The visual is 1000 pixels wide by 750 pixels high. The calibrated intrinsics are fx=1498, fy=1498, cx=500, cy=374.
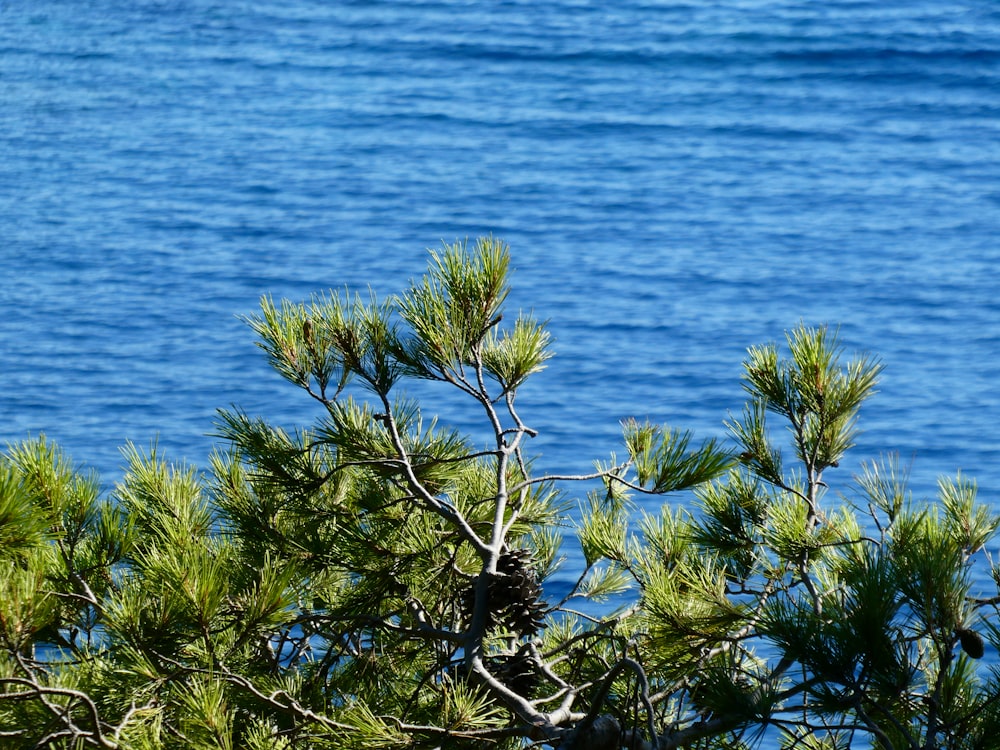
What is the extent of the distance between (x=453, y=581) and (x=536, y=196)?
18.8 ft

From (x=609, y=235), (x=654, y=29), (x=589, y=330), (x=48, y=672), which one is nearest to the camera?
(x=48, y=672)

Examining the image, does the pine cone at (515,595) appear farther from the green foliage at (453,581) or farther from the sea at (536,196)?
the sea at (536,196)

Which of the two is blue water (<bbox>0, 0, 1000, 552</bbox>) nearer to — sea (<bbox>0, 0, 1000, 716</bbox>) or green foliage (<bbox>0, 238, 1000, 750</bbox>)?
sea (<bbox>0, 0, 1000, 716</bbox>)

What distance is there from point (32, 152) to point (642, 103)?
3.24 m

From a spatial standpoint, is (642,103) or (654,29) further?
(654,29)

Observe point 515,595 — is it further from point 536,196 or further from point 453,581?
point 536,196

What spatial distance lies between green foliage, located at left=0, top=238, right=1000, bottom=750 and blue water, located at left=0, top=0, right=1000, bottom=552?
10.1ft

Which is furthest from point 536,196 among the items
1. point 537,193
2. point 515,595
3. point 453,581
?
point 515,595

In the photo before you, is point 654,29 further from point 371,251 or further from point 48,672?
point 48,672

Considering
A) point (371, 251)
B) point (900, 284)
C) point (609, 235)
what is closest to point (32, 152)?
point (371, 251)

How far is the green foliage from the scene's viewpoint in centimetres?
101

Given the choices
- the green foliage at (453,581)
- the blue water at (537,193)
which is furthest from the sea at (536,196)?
the green foliage at (453,581)

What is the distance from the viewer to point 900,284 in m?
6.10

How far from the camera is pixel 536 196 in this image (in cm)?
704
